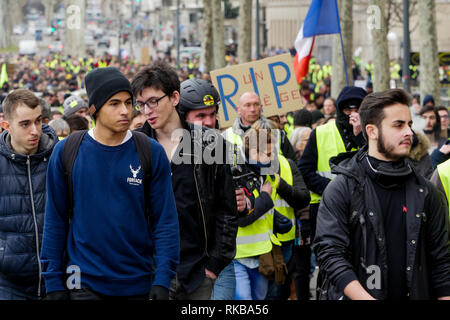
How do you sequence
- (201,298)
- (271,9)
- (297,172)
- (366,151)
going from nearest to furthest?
(366,151), (201,298), (297,172), (271,9)

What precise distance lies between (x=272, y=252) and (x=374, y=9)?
15.0m

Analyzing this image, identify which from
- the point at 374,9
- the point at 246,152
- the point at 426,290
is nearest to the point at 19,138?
the point at 246,152

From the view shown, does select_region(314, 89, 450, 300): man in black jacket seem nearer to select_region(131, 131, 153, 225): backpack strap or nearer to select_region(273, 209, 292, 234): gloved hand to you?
select_region(131, 131, 153, 225): backpack strap

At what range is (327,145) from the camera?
301 inches

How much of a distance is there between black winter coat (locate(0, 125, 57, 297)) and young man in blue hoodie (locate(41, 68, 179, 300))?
88cm

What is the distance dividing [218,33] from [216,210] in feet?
88.9

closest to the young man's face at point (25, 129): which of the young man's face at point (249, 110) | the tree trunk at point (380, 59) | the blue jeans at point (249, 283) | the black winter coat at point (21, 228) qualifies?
the black winter coat at point (21, 228)

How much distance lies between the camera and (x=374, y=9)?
68.8 ft

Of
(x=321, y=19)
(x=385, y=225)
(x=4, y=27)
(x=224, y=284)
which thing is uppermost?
(x=4, y=27)

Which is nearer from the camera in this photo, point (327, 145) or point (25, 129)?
point (25, 129)

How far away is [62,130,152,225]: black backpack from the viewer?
4.23m

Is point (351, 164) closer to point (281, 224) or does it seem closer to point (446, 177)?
point (446, 177)

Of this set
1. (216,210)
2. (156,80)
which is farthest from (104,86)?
(216,210)

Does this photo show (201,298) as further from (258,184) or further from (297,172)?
(297,172)
